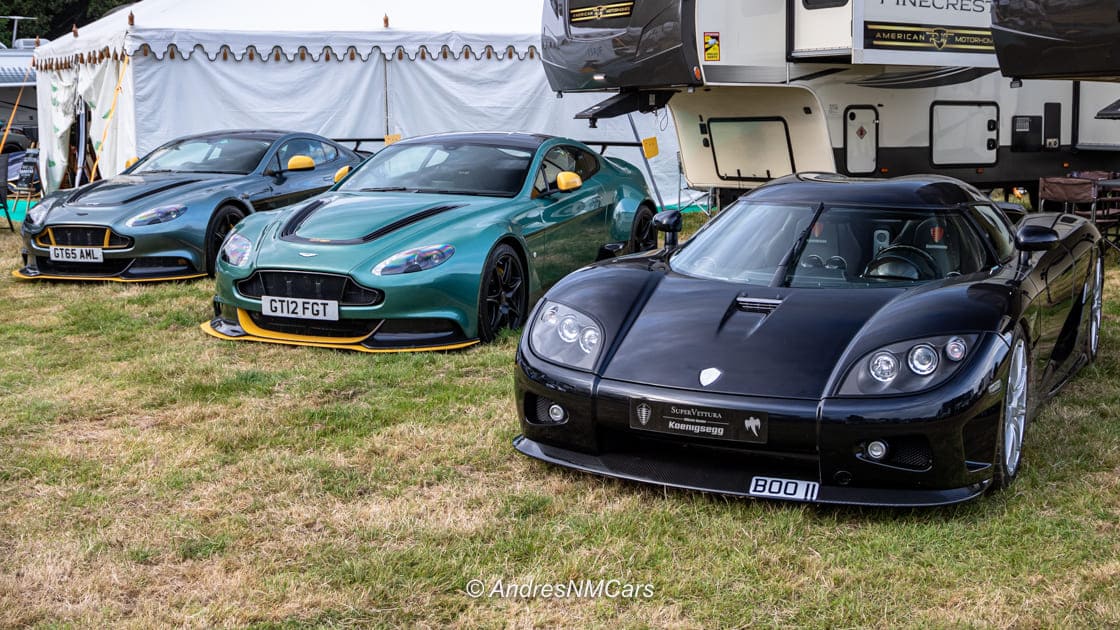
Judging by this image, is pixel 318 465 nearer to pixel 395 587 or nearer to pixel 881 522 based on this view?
pixel 395 587

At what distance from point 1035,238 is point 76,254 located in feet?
24.7

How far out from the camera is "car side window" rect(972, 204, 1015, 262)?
5008mm

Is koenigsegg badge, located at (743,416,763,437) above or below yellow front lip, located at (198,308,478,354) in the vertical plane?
above

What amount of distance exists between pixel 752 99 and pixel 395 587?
822 cm

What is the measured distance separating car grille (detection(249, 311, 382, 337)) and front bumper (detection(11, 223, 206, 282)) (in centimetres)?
269

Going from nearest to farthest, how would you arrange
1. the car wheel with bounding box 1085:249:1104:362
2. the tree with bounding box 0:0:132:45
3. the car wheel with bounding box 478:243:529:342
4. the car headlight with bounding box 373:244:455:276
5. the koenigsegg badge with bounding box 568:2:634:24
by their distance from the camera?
the car wheel with bounding box 1085:249:1104:362
the car headlight with bounding box 373:244:455:276
the car wheel with bounding box 478:243:529:342
the koenigsegg badge with bounding box 568:2:634:24
the tree with bounding box 0:0:132:45

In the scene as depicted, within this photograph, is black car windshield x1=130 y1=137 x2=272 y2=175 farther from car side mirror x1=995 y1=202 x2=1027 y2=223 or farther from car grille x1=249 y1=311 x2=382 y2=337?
car side mirror x1=995 y1=202 x2=1027 y2=223

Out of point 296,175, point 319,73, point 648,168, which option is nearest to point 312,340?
point 296,175

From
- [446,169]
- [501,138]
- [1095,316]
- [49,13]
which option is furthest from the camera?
[49,13]

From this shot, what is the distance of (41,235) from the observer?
9500 millimetres

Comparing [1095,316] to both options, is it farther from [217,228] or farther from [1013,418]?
[217,228]

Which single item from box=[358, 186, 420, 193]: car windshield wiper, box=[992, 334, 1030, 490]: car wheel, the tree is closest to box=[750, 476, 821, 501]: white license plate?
box=[992, 334, 1030, 490]: car wheel

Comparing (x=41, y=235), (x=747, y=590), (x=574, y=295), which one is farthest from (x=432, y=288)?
(x=41, y=235)

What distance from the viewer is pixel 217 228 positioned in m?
9.74
